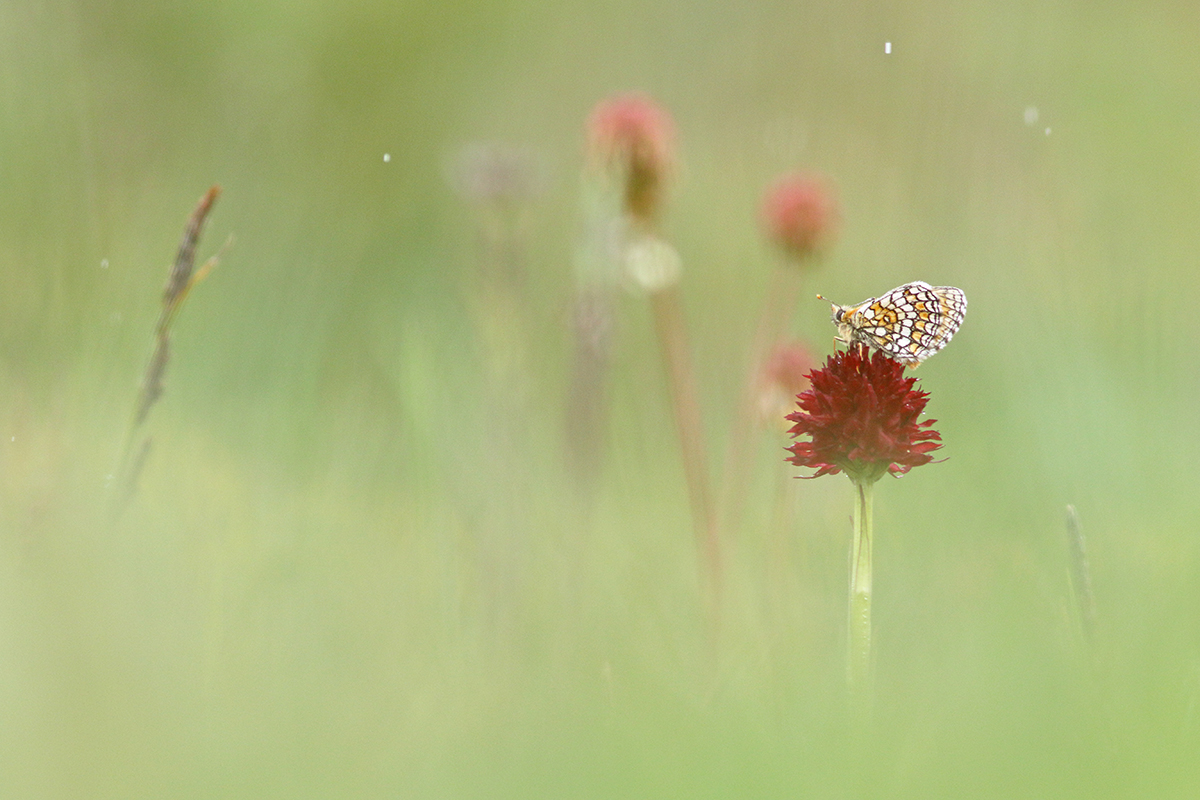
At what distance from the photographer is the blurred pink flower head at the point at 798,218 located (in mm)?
1730

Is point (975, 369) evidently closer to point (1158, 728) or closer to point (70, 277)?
point (70, 277)

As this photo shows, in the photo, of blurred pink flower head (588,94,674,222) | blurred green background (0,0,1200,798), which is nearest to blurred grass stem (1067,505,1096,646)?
blurred green background (0,0,1200,798)

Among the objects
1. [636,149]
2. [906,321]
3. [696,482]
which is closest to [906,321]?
[906,321]

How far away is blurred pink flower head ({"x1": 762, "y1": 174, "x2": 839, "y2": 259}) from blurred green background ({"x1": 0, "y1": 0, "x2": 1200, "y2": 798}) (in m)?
0.28

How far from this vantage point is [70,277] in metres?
1.38

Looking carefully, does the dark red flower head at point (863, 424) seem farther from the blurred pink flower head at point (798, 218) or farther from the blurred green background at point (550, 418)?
the blurred pink flower head at point (798, 218)

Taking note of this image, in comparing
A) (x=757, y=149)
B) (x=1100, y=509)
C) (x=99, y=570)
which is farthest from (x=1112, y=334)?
(x=757, y=149)

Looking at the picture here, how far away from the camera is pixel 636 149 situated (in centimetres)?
166

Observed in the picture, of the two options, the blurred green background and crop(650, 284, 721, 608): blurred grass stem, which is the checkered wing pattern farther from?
crop(650, 284, 721, 608): blurred grass stem

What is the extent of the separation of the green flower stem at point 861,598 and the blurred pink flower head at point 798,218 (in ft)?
3.18

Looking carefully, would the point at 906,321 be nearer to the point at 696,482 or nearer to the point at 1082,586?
the point at 1082,586

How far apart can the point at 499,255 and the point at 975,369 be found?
1.15 meters

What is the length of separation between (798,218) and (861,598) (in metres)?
1.08

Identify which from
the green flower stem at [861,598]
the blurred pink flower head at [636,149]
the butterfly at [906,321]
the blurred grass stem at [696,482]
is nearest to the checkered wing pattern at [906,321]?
the butterfly at [906,321]
